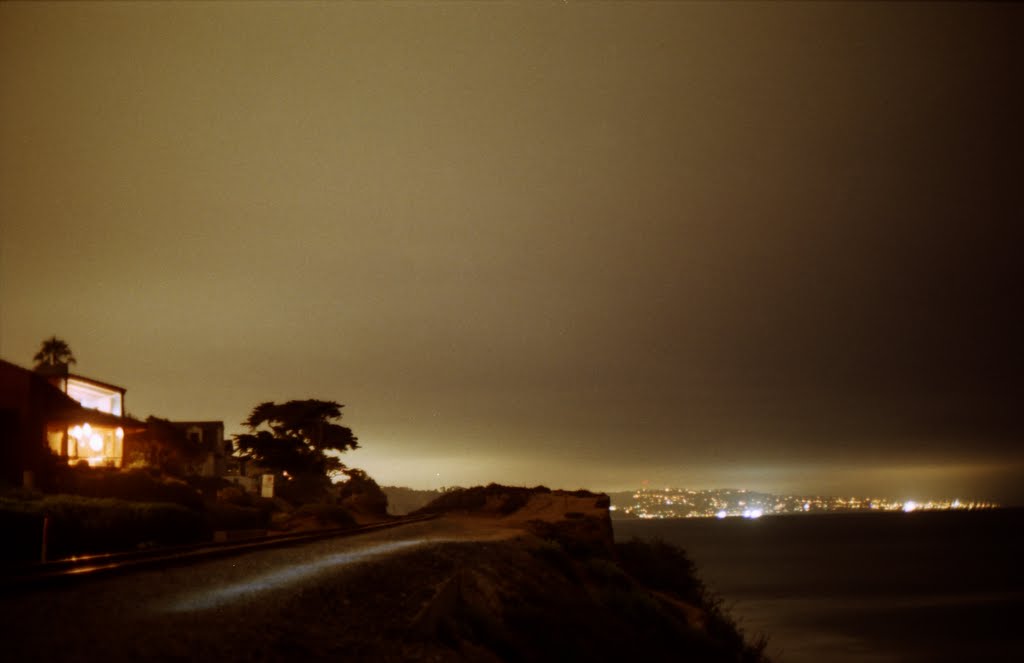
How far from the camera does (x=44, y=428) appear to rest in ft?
106

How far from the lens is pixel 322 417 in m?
57.2

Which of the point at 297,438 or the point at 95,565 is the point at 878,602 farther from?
the point at 95,565

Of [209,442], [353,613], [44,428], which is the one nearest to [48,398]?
[44,428]

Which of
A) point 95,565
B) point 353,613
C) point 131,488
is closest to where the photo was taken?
point 353,613

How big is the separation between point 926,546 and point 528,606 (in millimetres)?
137823

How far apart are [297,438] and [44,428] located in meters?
23.7

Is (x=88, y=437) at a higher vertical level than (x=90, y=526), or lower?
higher

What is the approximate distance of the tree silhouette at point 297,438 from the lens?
52938mm

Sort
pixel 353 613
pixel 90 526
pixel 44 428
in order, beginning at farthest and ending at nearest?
pixel 44 428 < pixel 90 526 < pixel 353 613

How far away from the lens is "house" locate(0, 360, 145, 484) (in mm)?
30594

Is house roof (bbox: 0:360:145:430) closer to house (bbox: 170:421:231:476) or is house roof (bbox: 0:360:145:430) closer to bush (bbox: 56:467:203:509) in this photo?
bush (bbox: 56:467:203:509)

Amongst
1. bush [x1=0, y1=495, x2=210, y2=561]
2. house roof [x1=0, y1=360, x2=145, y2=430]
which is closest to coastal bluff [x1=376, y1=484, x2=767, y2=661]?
bush [x1=0, y1=495, x2=210, y2=561]

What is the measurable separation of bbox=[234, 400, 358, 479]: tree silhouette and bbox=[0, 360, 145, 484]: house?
14.8 metres

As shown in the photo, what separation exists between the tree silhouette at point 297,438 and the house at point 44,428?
48.4ft
